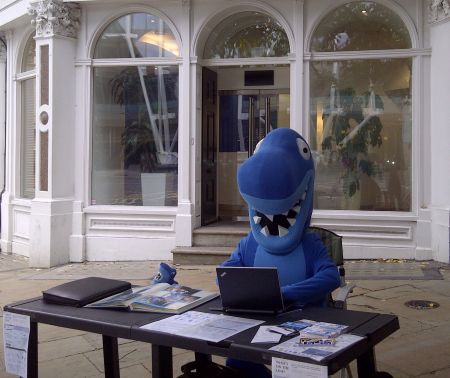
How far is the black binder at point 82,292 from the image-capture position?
3.02 meters

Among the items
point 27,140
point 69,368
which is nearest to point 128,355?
point 69,368

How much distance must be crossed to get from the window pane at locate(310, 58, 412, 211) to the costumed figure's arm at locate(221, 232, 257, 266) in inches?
224

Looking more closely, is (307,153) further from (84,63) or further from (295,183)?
(84,63)

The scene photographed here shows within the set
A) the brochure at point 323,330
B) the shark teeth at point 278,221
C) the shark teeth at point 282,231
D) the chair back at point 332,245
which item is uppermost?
the shark teeth at point 278,221

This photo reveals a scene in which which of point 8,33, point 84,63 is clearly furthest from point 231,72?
point 8,33

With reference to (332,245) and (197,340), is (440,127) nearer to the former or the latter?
(332,245)

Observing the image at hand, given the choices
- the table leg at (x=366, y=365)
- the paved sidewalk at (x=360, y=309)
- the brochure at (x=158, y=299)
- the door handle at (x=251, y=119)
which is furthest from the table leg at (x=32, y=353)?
the door handle at (x=251, y=119)

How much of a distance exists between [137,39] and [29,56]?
2560 mm

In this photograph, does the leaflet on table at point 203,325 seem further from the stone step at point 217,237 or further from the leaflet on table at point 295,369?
the stone step at point 217,237

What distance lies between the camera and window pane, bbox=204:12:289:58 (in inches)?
377

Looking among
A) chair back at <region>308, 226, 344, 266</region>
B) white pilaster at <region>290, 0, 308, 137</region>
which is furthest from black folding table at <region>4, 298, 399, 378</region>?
white pilaster at <region>290, 0, 308, 137</region>

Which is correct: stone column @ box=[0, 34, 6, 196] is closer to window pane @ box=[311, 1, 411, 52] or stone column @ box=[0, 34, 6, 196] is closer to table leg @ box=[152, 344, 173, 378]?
window pane @ box=[311, 1, 411, 52]

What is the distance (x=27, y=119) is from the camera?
35.7 ft

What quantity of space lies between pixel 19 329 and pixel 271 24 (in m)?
7.62
